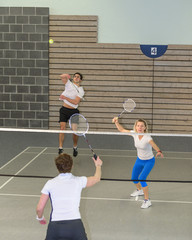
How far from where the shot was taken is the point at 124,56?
38.6ft

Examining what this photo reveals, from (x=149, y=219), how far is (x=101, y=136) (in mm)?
6883

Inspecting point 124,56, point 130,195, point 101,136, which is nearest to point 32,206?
point 130,195

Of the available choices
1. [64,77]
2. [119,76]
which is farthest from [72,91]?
[119,76]

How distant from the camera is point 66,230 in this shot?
3098 millimetres

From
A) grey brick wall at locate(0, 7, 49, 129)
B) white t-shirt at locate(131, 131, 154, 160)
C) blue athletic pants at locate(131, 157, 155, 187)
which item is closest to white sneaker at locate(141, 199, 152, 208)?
blue athletic pants at locate(131, 157, 155, 187)

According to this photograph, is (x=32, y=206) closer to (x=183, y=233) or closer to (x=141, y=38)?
(x=183, y=233)

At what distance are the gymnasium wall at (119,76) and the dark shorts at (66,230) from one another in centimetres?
893

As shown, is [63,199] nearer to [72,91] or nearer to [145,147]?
[145,147]

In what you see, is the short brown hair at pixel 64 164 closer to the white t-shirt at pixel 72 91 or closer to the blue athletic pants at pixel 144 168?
the blue athletic pants at pixel 144 168

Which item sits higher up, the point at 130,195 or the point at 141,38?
the point at 141,38

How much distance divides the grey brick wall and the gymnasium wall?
30 cm

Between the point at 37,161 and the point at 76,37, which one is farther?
the point at 76,37

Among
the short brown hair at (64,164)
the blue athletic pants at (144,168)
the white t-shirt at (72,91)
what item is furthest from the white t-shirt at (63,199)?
the white t-shirt at (72,91)

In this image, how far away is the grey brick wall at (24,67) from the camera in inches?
465
